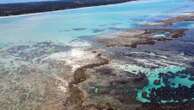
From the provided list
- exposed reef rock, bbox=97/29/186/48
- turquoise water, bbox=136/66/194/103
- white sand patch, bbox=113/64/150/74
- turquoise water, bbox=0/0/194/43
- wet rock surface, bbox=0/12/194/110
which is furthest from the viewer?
turquoise water, bbox=0/0/194/43

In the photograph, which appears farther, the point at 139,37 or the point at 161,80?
the point at 139,37

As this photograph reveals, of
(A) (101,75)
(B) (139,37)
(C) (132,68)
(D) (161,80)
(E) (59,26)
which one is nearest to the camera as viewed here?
(D) (161,80)

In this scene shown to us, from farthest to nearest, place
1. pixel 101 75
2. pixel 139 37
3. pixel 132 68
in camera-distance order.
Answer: pixel 139 37 → pixel 132 68 → pixel 101 75

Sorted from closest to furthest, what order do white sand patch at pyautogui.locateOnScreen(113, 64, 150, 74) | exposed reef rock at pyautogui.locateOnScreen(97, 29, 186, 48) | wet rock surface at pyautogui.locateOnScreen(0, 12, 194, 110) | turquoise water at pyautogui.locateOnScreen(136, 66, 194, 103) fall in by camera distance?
wet rock surface at pyautogui.locateOnScreen(0, 12, 194, 110)
turquoise water at pyautogui.locateOnScreen(136, 66, 194, 103)
white sand patch at pyautogui.locateOnScreen(113, 64, 150, 74)
exposed reef rock at pyautogui.locateOnScreen(97, 29, 186, 48)

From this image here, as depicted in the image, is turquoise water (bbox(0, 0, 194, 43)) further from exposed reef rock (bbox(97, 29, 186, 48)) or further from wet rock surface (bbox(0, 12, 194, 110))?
wet rock surface (bbox(0, 12, 194, 110))

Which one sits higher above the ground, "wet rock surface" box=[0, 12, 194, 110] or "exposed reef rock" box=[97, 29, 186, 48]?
"exposed reef rock" box=[97, 29, 186, 48]

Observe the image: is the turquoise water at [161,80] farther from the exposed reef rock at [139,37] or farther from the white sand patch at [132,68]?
the exposed reef rock at [139,37]

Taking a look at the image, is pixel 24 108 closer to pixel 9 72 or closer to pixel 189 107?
pixel 9 72

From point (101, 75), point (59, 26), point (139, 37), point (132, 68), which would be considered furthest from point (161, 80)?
point (59, 26)

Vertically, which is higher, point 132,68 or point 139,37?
point 139,37

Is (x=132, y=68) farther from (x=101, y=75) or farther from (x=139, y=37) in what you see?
(x=139, y=37)

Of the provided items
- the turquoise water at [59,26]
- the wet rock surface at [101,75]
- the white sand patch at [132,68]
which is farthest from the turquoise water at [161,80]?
the turquoise water at [59,26]

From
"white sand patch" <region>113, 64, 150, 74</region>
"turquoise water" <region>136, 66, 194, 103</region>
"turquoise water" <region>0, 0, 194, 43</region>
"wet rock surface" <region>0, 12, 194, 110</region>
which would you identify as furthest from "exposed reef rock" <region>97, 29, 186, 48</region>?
"turquoise water" <region>136, 66, 194, 103</region>
